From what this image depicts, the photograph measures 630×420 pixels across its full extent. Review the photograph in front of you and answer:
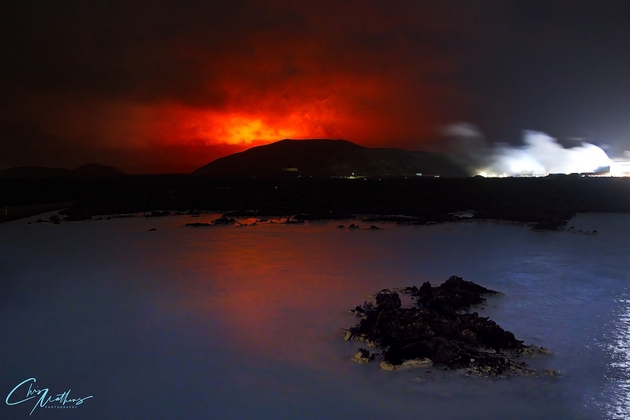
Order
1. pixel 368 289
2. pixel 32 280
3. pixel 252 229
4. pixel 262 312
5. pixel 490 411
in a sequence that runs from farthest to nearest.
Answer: pixel 252 229 < pixel 32 280 < pixel 368 289 < pixel 262 312 < pixel 490 411

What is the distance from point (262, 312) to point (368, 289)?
2.35 metres

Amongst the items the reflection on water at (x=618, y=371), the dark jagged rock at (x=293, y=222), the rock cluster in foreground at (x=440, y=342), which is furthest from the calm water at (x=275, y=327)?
the dark jagged rock at (x=293, y=222)

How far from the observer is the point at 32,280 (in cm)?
1036

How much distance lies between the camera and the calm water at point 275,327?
4.86m

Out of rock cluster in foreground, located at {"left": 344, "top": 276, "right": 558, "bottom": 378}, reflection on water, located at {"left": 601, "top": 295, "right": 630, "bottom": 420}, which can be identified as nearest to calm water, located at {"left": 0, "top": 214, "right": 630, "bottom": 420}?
reflection on water, located at {"left": 601, "top": 295, "right": 630, "bottom": 420}

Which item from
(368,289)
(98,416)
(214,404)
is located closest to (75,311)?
(98,416)

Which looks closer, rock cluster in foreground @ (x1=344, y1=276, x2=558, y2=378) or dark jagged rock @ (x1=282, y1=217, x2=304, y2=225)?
rock cluster in foreground @ (x1=344, y1=276, x2=558, y2=378)

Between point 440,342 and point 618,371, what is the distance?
2034 mm

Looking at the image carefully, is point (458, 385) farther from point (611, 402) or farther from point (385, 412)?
point (611, 402)

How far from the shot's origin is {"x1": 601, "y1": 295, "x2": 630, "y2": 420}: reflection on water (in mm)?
4637

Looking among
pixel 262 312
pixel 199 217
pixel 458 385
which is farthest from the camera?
pixel 199 217

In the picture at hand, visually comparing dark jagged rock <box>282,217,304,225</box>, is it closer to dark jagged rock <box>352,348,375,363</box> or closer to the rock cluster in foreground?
the rock cluster in foreground

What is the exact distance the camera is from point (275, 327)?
7145 mm

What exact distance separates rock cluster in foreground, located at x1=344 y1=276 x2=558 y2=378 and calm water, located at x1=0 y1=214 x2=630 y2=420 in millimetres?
186
